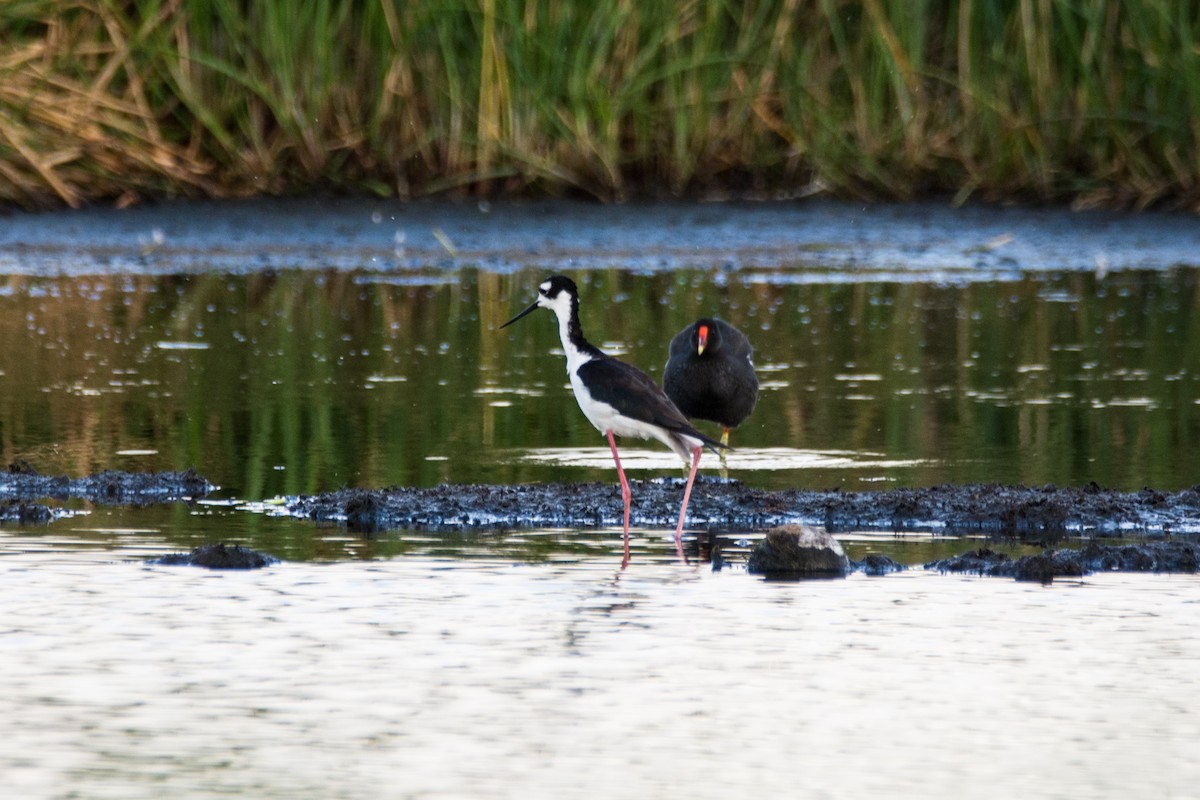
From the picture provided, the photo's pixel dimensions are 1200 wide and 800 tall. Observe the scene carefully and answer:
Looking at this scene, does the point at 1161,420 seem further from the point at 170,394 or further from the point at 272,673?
the point at 272,673

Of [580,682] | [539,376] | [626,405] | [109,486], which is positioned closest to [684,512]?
[626,405]

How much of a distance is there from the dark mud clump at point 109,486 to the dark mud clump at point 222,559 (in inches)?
50.6

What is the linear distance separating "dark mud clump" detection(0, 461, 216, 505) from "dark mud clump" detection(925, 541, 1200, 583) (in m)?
2.91

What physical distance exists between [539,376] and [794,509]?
413 cm

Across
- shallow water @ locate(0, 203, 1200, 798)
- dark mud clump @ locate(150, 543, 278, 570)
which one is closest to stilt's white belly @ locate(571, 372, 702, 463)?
shallow water @ locate(0, 203, 1200, 798)

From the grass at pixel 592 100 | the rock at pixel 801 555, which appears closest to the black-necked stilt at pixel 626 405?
the rock at pixel 801 555

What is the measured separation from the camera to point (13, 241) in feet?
54.8

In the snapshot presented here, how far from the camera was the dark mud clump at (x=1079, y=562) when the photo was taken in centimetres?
684

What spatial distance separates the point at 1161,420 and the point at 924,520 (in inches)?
106

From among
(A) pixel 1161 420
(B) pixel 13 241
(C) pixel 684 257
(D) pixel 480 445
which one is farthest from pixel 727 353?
(B) pixel 13 241

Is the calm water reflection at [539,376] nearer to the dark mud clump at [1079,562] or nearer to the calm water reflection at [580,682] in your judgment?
the dark mud clump at [1079,562]

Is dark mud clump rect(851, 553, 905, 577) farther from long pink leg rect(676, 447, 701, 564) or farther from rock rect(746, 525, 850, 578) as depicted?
long pink leg rect(676, 447, 701, 564)

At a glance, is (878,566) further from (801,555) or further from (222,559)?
(222,559)

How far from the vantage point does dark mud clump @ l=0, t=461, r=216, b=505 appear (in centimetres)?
838
